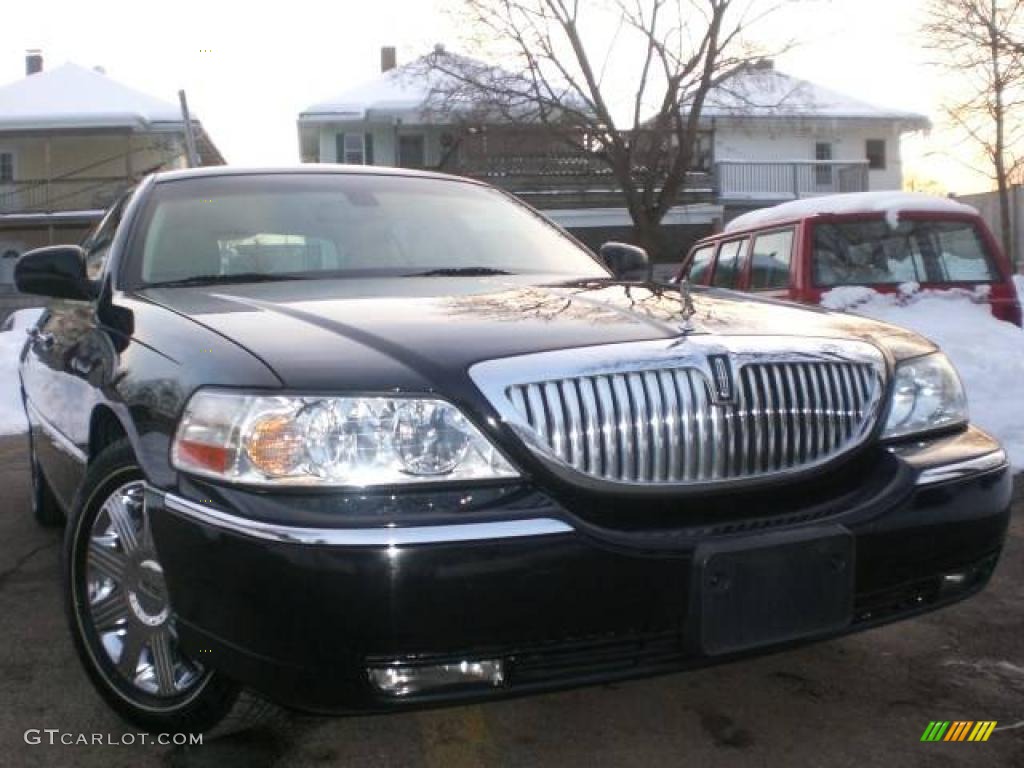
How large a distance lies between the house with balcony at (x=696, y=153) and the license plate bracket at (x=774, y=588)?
2246 centimetres

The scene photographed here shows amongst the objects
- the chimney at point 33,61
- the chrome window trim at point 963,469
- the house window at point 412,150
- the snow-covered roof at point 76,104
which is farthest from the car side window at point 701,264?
the chimney at point 33,61

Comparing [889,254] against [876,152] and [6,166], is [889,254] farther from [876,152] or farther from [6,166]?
[6,166]

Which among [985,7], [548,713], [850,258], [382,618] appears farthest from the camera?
[985,7]

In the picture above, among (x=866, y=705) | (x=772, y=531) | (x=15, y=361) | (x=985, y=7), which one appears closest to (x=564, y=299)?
(x=772, y=531)

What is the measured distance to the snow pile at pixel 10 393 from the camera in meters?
8.60

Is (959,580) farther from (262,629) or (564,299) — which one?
(262,629)

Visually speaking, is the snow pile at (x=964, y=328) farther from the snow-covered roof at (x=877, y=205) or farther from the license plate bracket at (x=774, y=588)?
the license plate bracket at (x=774, y=588)

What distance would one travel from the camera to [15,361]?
10.6 metres

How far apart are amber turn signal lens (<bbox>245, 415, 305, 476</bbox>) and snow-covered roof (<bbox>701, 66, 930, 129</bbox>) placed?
70.2 ft

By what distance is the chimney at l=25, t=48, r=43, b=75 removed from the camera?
3756cm

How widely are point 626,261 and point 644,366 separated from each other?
195 centimetres

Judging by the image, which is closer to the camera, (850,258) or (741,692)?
(741,692)

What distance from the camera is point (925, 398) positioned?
276 cm

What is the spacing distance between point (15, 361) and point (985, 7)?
797 inches
